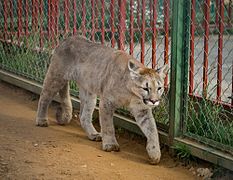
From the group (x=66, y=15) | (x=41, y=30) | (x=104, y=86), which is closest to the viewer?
(x=104, y=86)

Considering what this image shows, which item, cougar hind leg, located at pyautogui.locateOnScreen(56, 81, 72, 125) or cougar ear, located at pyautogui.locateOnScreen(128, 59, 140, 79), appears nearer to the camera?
cougar ear, located at pyautogui.locateOnScreen(128, 59, 140, 79)

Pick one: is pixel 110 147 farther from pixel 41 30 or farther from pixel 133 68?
pixel 41 30

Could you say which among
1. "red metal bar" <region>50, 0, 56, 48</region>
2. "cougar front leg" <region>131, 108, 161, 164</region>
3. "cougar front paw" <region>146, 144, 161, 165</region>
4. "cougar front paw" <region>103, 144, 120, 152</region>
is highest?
"red metal bar" <region>50, 0, 56, 48</region>

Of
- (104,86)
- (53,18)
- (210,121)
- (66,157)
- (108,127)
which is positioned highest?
(53,18)

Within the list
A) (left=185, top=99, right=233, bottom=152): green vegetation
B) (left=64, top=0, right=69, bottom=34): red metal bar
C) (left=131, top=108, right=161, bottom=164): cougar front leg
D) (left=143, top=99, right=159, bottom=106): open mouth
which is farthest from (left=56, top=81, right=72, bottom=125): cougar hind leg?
(left=143, top=99, right=159, bottom=106): open mouth

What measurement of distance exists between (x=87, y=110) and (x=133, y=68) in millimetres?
1221

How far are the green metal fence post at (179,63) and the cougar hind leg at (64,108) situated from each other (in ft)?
5.47

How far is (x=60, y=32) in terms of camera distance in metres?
8.88

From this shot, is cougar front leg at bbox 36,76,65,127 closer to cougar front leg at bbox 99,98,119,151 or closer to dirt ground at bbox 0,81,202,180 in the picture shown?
dirt ground at bbox 0,81,202,180

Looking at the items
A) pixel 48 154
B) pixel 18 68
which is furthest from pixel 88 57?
pixel 18 68

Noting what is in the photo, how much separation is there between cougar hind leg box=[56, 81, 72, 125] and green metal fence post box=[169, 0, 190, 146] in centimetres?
167

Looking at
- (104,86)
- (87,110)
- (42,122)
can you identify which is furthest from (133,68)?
(42,122)

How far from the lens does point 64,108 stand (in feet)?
24.3

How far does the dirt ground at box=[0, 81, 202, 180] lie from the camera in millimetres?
5609
